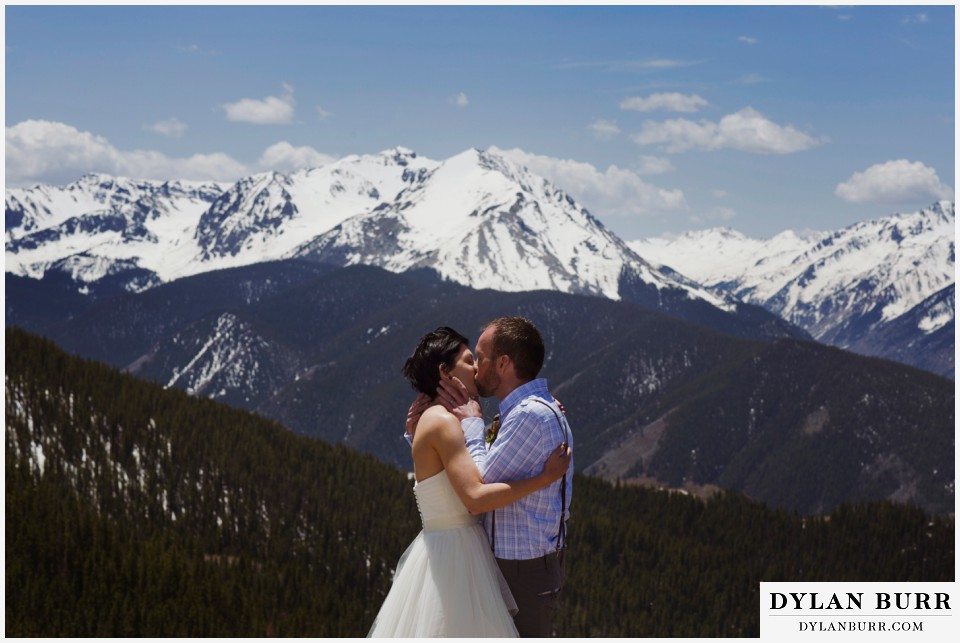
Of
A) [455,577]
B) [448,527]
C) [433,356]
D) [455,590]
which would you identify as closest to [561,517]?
[448,527]

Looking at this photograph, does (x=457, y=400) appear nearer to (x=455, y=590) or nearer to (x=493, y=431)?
(x=493, y=431)

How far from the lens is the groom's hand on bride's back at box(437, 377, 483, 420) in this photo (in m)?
16.7

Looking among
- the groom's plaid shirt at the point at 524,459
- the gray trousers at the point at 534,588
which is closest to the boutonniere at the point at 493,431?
the groom's plaid shirt at the point at 524,459

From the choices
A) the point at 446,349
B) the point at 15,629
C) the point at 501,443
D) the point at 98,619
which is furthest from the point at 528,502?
the point at 98,619

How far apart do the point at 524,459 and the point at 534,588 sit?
7.96ft

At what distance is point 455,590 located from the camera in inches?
704

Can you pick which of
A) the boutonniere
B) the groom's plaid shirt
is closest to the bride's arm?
the groom's plaid shirt

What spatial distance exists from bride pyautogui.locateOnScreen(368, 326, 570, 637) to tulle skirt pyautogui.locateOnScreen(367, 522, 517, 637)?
0.02m

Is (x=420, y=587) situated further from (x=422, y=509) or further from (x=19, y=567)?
(x=19, y=567)

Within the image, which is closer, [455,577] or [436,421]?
[436,421]

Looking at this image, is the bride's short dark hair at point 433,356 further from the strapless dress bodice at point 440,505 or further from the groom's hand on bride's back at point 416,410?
the strapless dress bodice at point 440,505

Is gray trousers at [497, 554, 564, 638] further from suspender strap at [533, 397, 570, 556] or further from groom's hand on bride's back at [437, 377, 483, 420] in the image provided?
A: groom's hand on bride's back at [437, 377, 483, 420]

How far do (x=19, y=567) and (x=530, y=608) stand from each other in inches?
6541

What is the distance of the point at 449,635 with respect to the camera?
18.1 meters
